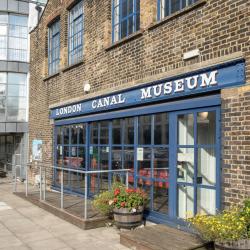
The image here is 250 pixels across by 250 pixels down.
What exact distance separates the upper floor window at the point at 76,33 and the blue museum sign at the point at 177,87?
6.63 feet

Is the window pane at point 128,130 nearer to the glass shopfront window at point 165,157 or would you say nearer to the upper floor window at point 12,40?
the glass shopfront window at point 165,157

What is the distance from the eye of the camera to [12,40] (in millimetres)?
17609

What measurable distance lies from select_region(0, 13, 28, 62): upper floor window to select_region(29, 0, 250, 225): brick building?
15.5ft

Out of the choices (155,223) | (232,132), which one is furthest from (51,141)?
(232,132)

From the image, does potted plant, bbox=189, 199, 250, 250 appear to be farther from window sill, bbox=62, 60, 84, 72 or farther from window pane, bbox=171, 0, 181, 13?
window sill, bbox=62, 60, 84, 72

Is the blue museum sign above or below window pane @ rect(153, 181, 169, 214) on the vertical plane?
above

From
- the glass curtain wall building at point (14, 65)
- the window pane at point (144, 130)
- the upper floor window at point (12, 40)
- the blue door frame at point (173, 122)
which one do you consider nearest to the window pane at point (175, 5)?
the blue door frame at point (173, 122)

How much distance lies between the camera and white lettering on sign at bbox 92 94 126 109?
9.74 metres

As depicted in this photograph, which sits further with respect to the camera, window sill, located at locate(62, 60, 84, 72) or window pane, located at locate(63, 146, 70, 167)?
window pane, located at locate(63, 146, 70, 167)

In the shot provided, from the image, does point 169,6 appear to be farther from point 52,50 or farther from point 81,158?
point 52,50

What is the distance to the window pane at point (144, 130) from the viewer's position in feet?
29.1

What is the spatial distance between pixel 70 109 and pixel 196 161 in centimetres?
602

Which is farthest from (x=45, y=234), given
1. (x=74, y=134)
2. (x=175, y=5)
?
(x=175, y=5)

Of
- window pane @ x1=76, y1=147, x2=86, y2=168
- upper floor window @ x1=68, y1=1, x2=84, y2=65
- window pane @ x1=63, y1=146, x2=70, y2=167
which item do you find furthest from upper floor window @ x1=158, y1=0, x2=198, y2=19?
window pane @ x1=63, y1=146, x2=70, y2=167
